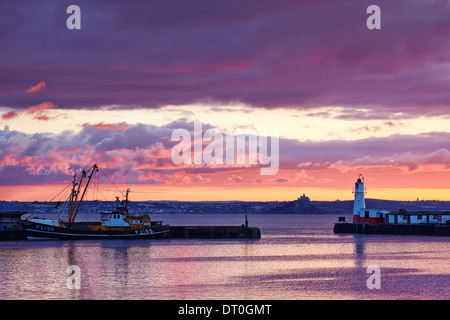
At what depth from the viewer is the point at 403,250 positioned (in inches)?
4254

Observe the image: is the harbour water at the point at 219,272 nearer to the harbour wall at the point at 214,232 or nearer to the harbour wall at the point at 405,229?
the harbour wall at the point at 214,232

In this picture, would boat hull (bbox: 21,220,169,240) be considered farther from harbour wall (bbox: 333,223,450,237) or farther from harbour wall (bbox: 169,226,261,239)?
harbour wall (bbox: 333,223,450,237)

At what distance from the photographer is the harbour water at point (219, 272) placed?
54312mm

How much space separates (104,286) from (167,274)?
1093 cm

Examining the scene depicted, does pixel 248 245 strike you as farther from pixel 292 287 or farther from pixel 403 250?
pixel 292 287

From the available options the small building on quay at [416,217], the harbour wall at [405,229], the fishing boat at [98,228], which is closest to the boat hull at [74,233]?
the fishing boat at [98,228]

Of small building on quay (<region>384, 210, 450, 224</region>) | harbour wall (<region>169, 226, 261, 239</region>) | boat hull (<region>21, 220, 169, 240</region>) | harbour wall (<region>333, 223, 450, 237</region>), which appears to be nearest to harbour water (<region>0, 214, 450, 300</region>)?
boat hull (<region>21, 220, 169, 240</region>)

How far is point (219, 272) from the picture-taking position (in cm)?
7100

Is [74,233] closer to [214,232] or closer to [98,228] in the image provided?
[98,228]

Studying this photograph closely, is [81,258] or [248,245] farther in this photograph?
[248,245]

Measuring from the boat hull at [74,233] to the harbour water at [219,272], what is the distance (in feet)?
22.2

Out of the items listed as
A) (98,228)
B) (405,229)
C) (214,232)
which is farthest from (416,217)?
(98,228)

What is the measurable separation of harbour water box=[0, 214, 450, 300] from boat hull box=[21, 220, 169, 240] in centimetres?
677
